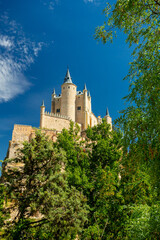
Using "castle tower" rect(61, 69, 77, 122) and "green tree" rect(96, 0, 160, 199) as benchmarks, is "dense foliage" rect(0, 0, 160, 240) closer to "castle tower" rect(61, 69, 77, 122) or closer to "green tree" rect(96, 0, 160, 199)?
"green tree" rect(96, 0, 160, 199)

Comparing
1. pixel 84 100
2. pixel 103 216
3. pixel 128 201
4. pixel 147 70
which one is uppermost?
pixel 84 100

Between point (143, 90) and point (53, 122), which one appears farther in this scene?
point (53, 122)

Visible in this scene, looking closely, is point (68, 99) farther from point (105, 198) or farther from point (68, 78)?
point (105, 198)

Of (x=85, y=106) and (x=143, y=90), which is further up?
(x=85, y=106)

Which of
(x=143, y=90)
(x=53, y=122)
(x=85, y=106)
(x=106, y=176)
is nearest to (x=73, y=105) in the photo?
(x=85, y=106)

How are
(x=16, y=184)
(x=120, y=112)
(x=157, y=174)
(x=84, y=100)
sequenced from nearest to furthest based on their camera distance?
1. (x=157, y=174)
2. (x=120, y=112)
3. (x=16, y=184)
4. (x=84, y=100)

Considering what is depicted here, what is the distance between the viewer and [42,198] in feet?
35.1

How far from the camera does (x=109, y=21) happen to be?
6.55m

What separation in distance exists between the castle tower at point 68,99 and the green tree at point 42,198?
41.7 meters

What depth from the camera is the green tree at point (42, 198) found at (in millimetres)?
10688

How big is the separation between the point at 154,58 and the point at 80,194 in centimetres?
1095

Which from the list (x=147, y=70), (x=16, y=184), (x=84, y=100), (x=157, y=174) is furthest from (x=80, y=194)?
(x=84, y=100)

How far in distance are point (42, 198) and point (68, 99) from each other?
46.0m

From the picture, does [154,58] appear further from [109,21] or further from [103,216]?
[103,216]
